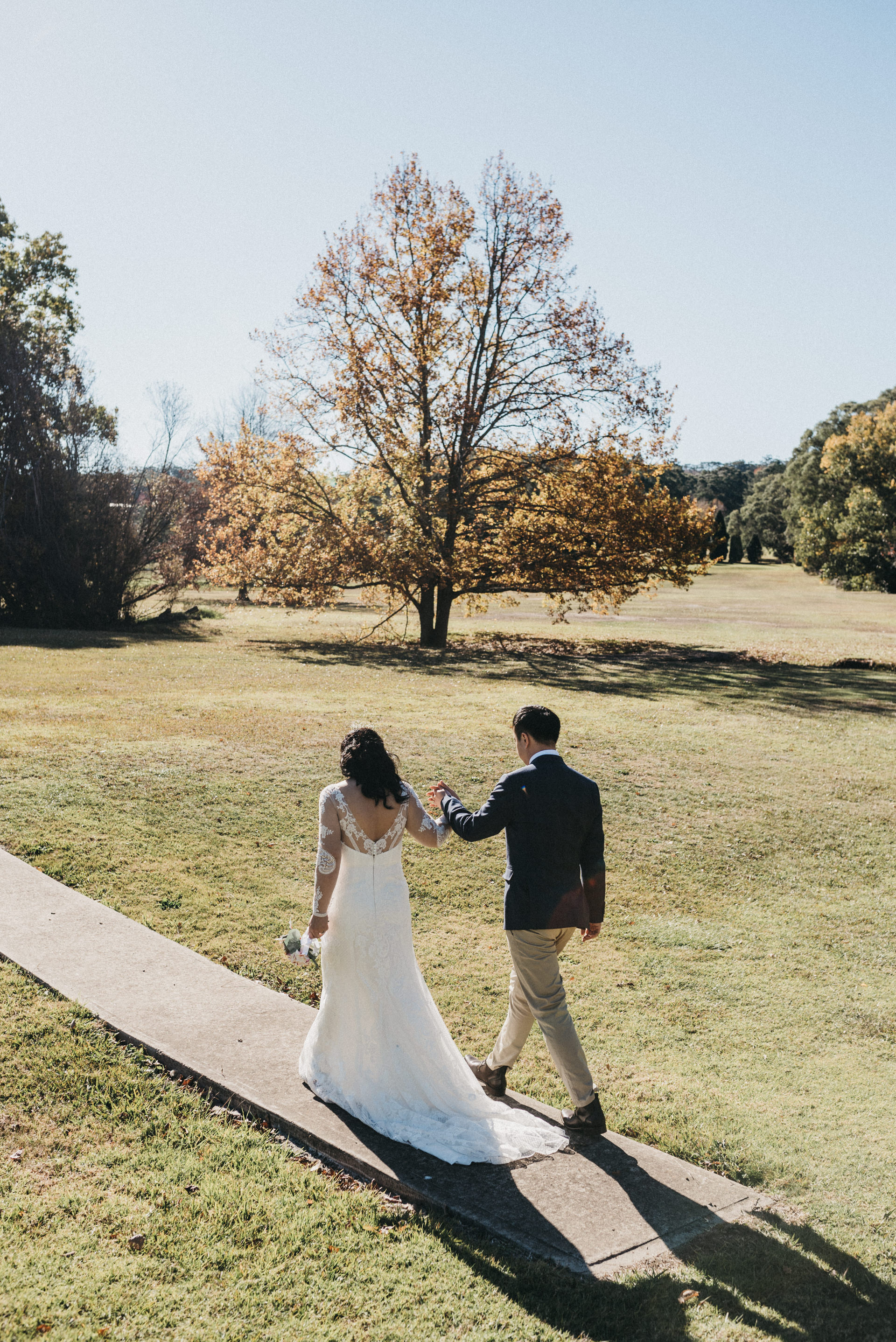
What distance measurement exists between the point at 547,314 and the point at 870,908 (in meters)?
23.0

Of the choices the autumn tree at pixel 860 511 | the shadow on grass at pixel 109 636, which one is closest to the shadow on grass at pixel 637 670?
the shadow on grass at pixel 109 636

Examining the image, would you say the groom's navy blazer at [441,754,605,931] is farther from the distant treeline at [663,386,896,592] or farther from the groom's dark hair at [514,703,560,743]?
the distant treeline at [663,386,896,592]

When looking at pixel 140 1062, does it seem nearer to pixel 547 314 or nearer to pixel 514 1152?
pixel 514 1152

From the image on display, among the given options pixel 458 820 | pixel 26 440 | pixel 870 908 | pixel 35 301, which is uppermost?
pixel 35 301

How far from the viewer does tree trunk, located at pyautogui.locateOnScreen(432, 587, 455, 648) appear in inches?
1177

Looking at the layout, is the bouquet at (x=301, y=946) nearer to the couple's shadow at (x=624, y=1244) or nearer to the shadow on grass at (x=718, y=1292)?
the couple's shadow at (x=624, y=1244)

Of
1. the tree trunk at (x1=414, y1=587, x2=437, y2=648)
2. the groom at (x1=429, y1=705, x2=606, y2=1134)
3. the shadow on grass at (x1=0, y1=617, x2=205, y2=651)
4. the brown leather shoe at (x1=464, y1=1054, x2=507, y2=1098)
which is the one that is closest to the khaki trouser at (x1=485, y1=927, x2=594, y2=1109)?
the groom at (x1=429, y1=705, x2=606, y2=1134)

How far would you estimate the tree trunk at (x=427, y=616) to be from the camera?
30016mm

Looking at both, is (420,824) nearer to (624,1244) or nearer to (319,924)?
(319,924)

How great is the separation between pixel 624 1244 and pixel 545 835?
5.37ft

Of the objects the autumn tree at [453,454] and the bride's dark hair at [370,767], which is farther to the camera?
the autumn tree at [453,454]

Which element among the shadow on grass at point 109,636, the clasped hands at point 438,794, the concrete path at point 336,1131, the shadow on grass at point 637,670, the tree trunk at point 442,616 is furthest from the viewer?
the tree trunk at point 442,616

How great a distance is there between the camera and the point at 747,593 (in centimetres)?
5759

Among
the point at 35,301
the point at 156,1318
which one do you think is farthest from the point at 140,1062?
the point at 35,301
